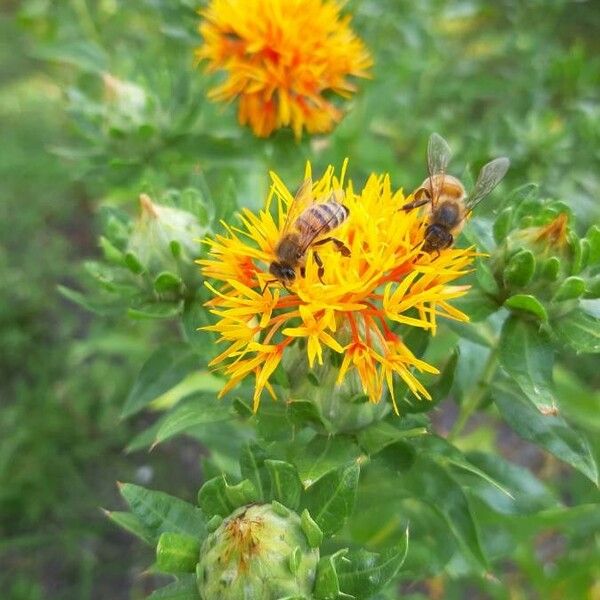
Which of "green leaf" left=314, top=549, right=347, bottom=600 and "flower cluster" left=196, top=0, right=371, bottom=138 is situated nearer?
"green leaf" left=314, top=549, right=347, bottom=600

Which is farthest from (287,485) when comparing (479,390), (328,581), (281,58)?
(281,58)

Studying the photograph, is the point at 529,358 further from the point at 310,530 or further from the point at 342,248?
the point at 310,530

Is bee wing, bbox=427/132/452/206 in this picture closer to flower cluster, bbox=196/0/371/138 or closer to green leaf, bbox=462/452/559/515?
flower cluster, bbox=196/0/371/138

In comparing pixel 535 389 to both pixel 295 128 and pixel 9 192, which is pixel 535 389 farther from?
pixel 9 192

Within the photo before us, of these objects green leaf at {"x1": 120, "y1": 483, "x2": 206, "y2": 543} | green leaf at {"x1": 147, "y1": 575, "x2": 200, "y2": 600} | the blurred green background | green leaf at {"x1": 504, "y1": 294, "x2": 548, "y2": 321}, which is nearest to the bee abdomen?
green leaf at {"x1": 504, "y1": 294, "x2": 548, "y2": 321}

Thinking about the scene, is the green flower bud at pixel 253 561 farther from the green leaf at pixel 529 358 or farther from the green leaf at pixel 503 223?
the green leaf at pixel 503 223

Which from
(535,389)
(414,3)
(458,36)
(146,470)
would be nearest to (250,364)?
(535,389)
